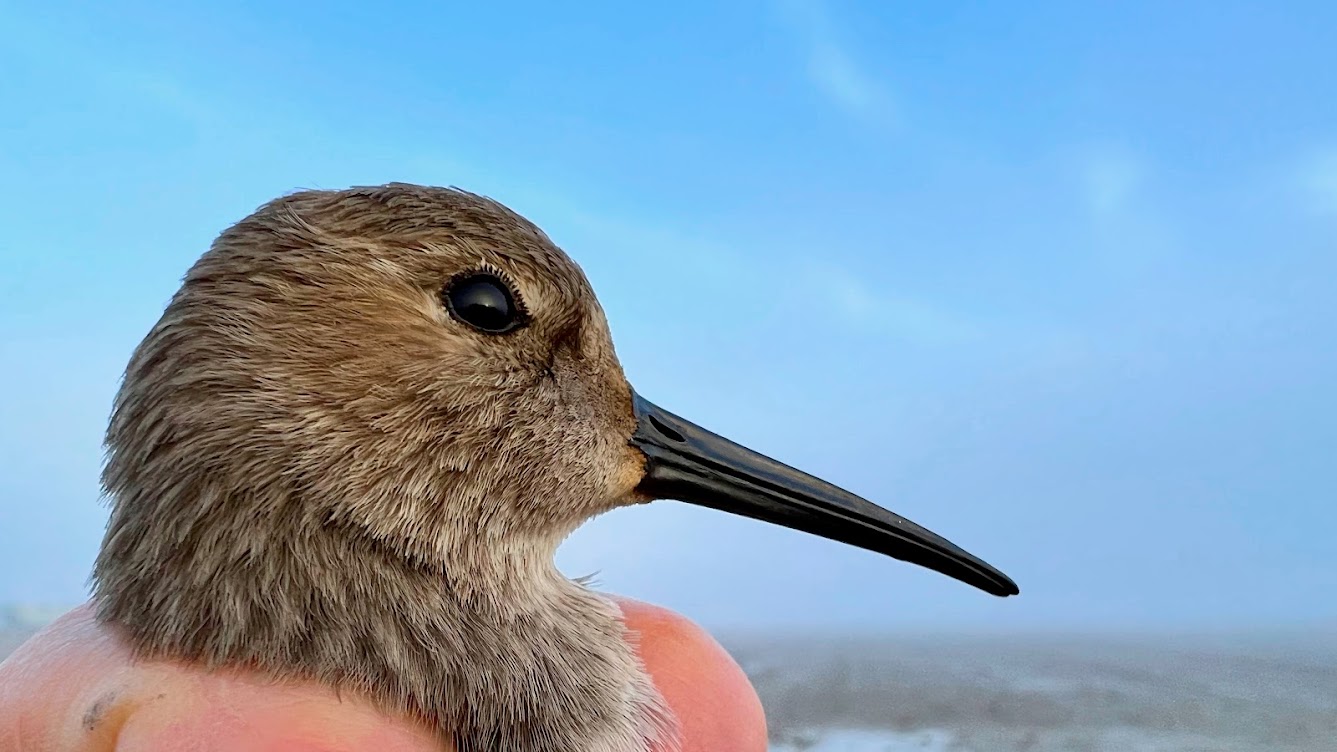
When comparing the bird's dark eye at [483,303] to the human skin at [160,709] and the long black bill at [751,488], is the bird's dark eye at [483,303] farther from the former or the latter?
the human skin at [160,709]

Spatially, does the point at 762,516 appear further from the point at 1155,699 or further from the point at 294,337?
the point at 1155,699

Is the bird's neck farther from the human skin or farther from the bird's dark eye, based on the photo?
the bird's dark eye

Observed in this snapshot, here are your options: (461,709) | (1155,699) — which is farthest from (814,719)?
(461,709)

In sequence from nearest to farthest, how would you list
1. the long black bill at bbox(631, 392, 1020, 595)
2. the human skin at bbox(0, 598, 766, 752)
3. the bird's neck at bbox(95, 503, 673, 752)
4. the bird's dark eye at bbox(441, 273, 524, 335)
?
the human skin at bbox(0, 598, 766, 752)
the bird's neck at bbox(95, 503, 673, 752)
the bird's dark eye at bbox(441, 273, 524, 335)
the long black bill at bbox(631, 392, 1020, 595)

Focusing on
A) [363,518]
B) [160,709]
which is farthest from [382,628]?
[160,709]

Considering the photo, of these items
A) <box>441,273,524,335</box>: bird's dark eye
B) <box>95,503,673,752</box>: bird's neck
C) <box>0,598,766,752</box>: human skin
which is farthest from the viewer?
<box>441,273,524,335</box>: bird's dark eye

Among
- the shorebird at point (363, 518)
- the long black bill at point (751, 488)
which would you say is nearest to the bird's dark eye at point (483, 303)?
the shorebird at point (363, 518)

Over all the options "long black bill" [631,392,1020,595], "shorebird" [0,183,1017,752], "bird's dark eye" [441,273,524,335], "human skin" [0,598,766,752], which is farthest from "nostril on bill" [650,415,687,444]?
"human skin" [0,598,766,752]
